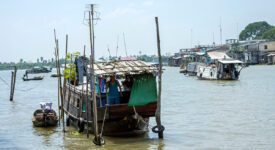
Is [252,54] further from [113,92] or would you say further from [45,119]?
[113,92]

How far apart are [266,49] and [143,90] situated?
70.5 meters

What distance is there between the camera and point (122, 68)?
1251cm

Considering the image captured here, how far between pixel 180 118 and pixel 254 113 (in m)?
3.60

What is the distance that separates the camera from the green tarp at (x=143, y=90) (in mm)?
12406

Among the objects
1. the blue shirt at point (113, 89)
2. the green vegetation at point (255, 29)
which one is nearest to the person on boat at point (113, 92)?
the blue shirt at point (113, 89)

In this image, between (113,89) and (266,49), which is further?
(266,49)

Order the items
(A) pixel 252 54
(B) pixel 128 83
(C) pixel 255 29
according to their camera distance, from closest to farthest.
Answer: (B) pixel 128 83 < (A) pixel 252 54 < (C) pixel 255 29

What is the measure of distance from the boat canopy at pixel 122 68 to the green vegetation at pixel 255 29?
10904cm

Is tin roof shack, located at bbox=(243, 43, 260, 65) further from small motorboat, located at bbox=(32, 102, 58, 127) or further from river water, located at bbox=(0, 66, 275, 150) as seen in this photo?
small motorboat, located at bbox=(32, 102, 58, 127)


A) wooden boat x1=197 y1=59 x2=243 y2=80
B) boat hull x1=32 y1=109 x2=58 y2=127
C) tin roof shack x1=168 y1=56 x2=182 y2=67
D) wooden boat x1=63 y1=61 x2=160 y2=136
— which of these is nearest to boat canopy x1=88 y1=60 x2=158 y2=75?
wooden boat x1=63 y1=61 x2=160 y2=136

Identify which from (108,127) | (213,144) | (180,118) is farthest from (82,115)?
(180,118)

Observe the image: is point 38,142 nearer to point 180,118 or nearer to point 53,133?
point 53,133

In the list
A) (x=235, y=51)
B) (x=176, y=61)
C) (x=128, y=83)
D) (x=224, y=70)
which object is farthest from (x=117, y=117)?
(x=176, y=61)

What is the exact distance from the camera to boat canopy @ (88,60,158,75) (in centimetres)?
1220
